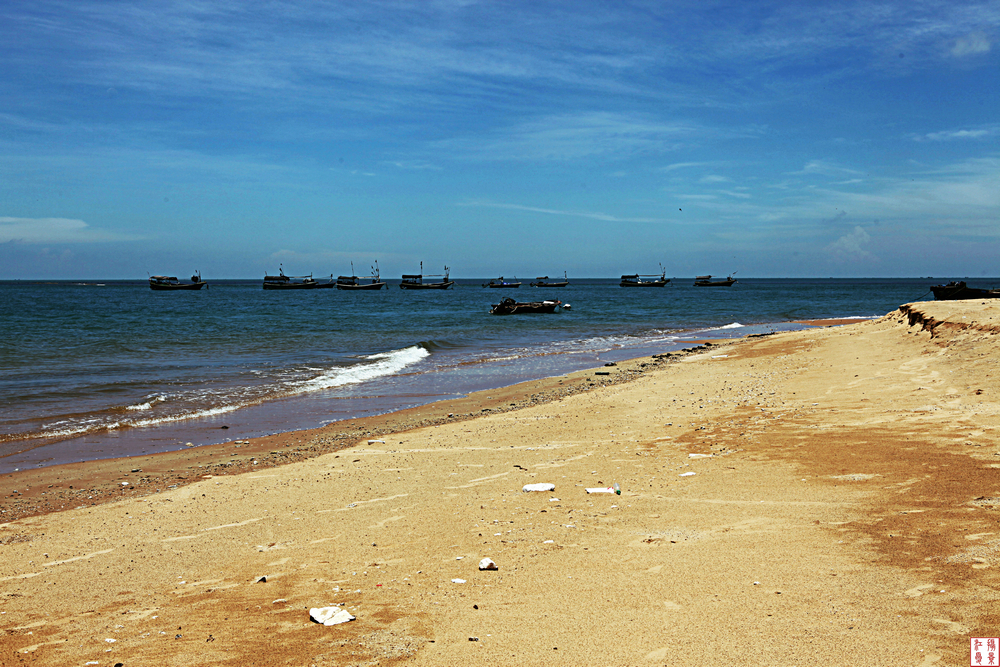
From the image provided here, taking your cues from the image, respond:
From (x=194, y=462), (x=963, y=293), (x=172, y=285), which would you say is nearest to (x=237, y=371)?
(x=194, y=462)

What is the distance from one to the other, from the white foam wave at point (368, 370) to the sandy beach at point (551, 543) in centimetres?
836

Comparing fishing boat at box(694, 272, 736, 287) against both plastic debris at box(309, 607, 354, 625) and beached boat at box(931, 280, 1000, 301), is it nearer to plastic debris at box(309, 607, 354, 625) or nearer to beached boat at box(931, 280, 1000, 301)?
beached boat at box(931, 280, 1000, 301)

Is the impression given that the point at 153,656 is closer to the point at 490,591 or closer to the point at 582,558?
the point at 490,591

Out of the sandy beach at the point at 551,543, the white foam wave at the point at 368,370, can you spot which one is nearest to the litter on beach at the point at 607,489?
the sandy beach at the point at 551,543

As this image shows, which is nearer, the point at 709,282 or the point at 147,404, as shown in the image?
the point at 147,404

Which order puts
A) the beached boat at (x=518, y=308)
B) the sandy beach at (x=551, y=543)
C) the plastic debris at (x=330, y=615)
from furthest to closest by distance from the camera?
the beached boat at (x=518, y=308) < the plastic debris at (x=330, y=615) < the sandy beach at (x=551, y=543)

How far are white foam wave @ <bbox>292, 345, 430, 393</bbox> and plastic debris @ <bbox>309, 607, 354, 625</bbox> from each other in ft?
47.9

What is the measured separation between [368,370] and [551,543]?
1820 cm

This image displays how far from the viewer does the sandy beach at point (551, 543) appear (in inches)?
165

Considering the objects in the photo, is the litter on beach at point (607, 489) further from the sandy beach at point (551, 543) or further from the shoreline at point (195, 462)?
the shoreline at point (195, 462)

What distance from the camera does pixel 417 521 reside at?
6.82 meters

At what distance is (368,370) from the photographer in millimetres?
23328

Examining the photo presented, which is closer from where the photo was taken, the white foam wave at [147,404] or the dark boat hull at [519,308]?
the white foam wave at [147,404]

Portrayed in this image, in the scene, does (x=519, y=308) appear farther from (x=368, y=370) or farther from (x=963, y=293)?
(x=368, y=370)
